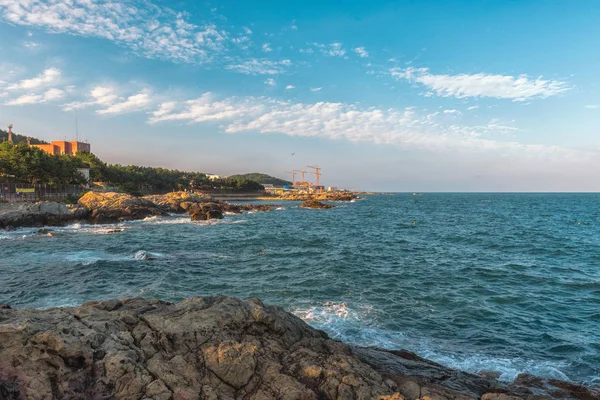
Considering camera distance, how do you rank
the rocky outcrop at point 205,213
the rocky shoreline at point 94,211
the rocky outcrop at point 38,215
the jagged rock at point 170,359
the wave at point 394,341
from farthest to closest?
the rocky outcrop at point 205,213
the rocky shoreline at point 94,211
the rocky outcrop at point 38,215
the wave at point 394,341
the jagged rock at point 170,359

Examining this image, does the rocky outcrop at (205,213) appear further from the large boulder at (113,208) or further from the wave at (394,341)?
the wave at (394,341)

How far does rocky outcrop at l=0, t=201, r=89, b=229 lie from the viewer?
145ft

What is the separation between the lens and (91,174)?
92.2 metres

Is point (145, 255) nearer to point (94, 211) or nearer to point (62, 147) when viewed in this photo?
point (94, 211)

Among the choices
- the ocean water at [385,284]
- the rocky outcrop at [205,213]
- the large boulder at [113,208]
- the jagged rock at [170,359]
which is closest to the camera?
the jagged rock at [170,359]

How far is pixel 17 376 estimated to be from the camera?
6676 millimetres

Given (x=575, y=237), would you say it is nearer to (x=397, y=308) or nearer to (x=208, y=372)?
(x=397, y=308)

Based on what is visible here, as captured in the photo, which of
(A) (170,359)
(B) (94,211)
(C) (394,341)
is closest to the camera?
(A) (170,359)

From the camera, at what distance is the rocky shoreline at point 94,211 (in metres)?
45.7

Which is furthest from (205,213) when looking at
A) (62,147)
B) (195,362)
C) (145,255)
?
(62,147)

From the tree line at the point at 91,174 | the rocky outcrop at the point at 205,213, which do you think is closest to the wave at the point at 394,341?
the rocky outcrop at the point at 205,213

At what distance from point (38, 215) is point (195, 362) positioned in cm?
5111

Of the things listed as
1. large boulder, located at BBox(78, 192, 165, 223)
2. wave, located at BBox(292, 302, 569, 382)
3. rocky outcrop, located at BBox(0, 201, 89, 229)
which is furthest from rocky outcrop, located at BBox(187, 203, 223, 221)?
wave, located at BBox(292, 302, 569, 382)

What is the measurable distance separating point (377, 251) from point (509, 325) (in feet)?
57.1
